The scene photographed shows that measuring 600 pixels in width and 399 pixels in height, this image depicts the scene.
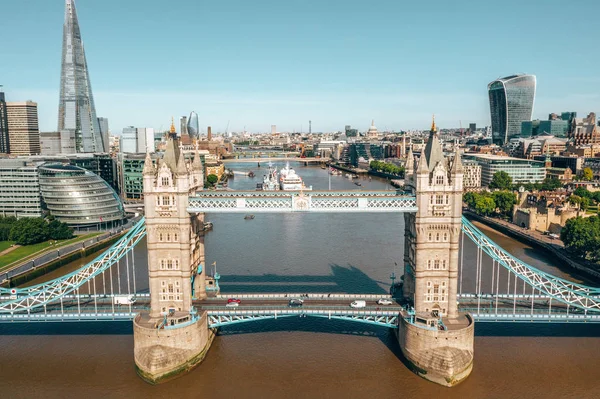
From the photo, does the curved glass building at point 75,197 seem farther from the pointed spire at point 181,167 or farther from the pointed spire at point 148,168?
the pointed spire at point 181,167

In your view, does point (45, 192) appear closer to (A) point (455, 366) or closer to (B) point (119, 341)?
(B) point (119, 341)

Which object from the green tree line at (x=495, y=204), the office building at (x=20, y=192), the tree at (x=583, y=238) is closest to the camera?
the tree at (x=583, y=238)

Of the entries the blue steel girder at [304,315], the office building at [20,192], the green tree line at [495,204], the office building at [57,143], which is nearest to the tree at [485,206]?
the green tree line at [495,204]

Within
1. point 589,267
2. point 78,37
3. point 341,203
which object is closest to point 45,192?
point 341,203

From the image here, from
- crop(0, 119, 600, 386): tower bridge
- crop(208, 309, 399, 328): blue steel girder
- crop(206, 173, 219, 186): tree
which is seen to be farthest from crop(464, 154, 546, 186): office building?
crop(208, 309, 399, 328): blue steel girder

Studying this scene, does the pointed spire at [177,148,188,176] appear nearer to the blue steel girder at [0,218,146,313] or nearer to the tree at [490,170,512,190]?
the blue steel girder at [0,218,146,313]

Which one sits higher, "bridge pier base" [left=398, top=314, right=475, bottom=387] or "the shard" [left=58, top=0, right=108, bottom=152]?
"the shard" [left=58, top=0, right=108, bottom=152]
